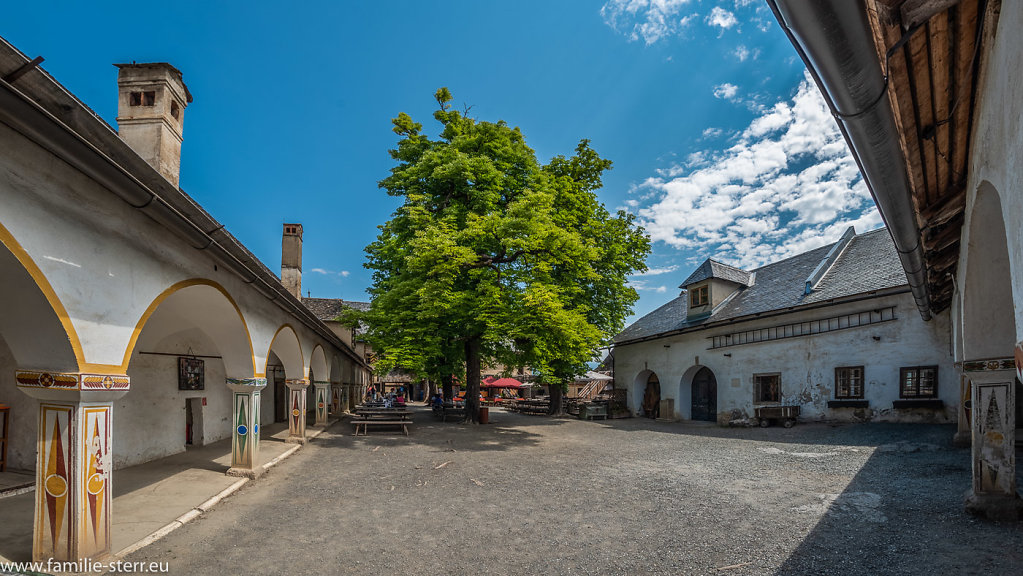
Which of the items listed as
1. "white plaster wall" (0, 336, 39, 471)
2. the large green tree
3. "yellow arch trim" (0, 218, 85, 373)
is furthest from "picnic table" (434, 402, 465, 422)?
"yellow arch trim" (0, 218, 85, 373)

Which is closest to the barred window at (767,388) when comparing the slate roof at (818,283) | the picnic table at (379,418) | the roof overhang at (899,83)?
the slate roof at (818,283)

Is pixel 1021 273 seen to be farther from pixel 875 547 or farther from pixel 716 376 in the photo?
pixel 716 376

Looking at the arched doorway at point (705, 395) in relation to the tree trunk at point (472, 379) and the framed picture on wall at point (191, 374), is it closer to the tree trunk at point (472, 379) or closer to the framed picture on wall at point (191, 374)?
the tree trunk at point (472, 379)

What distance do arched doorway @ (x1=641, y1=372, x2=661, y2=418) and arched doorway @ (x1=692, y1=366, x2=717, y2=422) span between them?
6.16ft

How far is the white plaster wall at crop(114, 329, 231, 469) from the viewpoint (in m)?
9.95

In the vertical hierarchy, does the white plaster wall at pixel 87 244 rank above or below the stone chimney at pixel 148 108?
below

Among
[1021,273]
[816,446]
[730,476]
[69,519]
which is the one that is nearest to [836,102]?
[1021,273]

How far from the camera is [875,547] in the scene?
221 inches

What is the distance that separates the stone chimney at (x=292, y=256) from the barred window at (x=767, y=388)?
1824 cm

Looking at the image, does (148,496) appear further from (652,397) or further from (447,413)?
(652,397)

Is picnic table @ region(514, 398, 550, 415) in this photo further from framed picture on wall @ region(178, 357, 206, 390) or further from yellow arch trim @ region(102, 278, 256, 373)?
yellow arch trim @ region(102, 278, 256, 373)

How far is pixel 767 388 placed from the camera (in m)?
18.2

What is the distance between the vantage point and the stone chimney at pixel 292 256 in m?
20.5

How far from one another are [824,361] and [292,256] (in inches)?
791
